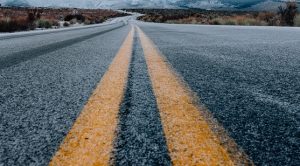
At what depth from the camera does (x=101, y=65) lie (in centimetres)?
277

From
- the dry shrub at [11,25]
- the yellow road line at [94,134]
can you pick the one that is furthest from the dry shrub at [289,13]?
the yellow road line at [94,134]

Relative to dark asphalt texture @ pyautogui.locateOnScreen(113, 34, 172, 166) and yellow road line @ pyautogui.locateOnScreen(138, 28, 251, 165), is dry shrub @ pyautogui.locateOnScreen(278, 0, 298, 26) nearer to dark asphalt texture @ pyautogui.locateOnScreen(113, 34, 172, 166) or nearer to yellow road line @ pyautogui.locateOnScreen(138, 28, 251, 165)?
yellow road line @ pyautogui.locateOnScreen(138, 28, 251, 165)

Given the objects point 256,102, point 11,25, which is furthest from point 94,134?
point 11,25

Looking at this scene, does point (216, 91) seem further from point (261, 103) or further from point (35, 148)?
point (35, 148)

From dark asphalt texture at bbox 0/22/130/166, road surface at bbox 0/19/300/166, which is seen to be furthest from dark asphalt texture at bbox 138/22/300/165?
dark asphalt texture at bbox 0/22/130/166

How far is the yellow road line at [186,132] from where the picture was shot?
0.83 meters

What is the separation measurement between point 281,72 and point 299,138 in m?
1.47

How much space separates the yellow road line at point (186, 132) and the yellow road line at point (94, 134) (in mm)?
184

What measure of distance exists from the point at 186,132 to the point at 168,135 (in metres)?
0.06

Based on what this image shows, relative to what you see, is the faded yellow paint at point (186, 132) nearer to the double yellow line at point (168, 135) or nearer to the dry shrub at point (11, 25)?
the double yellow line at point (168, 135)

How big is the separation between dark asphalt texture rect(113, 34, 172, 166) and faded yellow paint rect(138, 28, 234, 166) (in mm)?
27

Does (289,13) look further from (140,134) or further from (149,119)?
(140,134)

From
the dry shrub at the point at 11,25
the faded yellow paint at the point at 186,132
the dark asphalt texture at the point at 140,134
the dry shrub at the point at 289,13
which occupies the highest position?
the dry shrub at the point at 289,13

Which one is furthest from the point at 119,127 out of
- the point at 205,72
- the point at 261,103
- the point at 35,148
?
the point at 205,72
